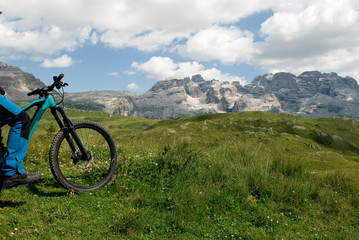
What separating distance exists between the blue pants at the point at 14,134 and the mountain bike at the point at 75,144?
1.00 ft

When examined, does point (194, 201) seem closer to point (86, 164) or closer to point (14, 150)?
point (86, 164)

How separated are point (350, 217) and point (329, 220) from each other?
0.79m

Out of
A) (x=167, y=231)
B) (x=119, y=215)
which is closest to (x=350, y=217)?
(x=167, y=231)

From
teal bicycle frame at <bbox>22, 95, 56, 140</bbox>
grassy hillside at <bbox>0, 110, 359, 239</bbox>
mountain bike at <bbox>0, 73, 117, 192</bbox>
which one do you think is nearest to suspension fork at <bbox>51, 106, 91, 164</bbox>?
mountain bike at <bbox>0, 73, 117, 192</bbox>

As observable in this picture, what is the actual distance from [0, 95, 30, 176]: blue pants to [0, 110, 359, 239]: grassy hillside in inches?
40.0

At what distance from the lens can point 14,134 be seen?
6707mm

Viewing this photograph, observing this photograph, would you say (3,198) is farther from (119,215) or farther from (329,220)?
(329,220)

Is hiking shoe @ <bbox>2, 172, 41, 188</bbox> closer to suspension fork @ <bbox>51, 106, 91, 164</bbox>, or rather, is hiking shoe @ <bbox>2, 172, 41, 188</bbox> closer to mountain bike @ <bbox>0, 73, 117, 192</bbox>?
mountain bike @ <bbox>0, 73, 117, 192</bbox>

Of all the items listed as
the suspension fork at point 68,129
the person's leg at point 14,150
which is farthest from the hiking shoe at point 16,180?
the suspension fork at point 68,129

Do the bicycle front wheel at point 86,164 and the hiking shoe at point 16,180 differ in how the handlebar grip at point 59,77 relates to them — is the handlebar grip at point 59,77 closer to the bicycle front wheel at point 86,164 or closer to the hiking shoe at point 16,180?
the bicycle front wheel at point 86,164

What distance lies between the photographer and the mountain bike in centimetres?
738

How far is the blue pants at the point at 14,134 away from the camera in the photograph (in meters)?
6.55

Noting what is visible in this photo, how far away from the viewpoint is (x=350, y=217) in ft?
25.2

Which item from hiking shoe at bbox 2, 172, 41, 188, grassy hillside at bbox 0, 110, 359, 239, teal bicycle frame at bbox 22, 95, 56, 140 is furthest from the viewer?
teal bicycle frame at bbox 22, 95, 56, 140
